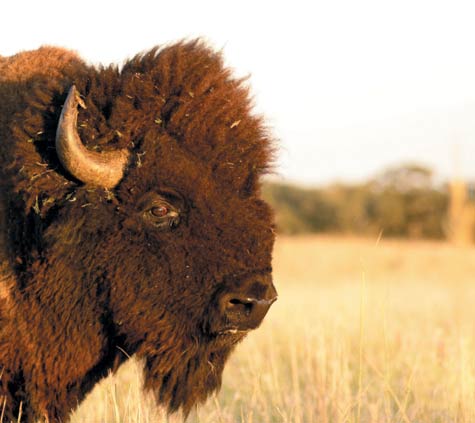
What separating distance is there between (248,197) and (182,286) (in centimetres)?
63

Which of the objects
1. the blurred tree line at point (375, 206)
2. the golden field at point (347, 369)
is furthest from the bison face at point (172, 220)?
the blurred tree line at point (375, 206)

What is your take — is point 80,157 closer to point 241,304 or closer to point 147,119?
point 147,119

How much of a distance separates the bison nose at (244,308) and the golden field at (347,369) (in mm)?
822

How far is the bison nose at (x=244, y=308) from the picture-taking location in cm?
439

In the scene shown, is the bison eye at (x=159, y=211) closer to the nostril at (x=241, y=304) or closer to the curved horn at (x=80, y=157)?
the curved horn at (x=80, y=157)

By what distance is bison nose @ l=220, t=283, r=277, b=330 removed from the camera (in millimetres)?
4387

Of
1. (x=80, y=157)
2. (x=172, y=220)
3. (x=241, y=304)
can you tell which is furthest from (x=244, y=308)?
(x=80, y=157)

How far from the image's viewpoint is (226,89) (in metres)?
4.98

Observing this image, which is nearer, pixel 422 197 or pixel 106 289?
pixel 106 289

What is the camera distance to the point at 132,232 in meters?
4.63

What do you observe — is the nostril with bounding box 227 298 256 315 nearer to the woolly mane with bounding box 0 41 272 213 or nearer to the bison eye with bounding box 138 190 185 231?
the bison eye with bounding box 138 190 185 231

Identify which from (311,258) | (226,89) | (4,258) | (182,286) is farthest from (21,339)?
(311,258)

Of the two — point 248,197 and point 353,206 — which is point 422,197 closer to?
point 353,206

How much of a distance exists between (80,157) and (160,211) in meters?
0.53
